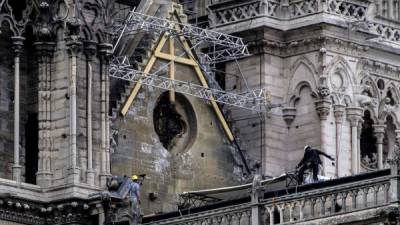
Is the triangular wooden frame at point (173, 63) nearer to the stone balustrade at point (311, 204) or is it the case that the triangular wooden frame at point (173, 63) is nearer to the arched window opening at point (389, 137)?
the arched window opening at point (389, 137)

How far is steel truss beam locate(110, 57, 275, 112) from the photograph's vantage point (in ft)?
268

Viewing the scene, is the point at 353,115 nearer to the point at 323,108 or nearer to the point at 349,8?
the point at 323,108

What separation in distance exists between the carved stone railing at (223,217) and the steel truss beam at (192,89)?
6.16 metres

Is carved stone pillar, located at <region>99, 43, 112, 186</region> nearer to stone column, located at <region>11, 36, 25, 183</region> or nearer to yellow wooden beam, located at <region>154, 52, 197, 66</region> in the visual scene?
stone column, located at <region>11, 36, 25, 183</region>

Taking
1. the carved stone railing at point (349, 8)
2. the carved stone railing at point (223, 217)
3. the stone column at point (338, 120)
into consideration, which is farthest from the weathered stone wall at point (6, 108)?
the carved stone railing at point (349, 8)

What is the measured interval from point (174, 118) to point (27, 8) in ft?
19.8

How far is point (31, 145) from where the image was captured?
79562mm

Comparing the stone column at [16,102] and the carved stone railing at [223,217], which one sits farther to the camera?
the stone column at [16,102]

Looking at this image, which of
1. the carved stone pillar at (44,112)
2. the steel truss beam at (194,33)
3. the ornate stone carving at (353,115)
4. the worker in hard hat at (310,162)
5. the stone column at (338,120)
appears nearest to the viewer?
the worker in hard hat at (310,162)

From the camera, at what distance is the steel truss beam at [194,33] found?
271 feet

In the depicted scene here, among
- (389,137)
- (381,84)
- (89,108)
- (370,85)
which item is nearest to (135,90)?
(89,108)

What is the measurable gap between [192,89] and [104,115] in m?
4.47

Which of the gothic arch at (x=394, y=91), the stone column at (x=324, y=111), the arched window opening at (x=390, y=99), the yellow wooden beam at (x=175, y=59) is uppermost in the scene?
the gothic arch at (x=394, y=91)

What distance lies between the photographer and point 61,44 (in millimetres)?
79312
